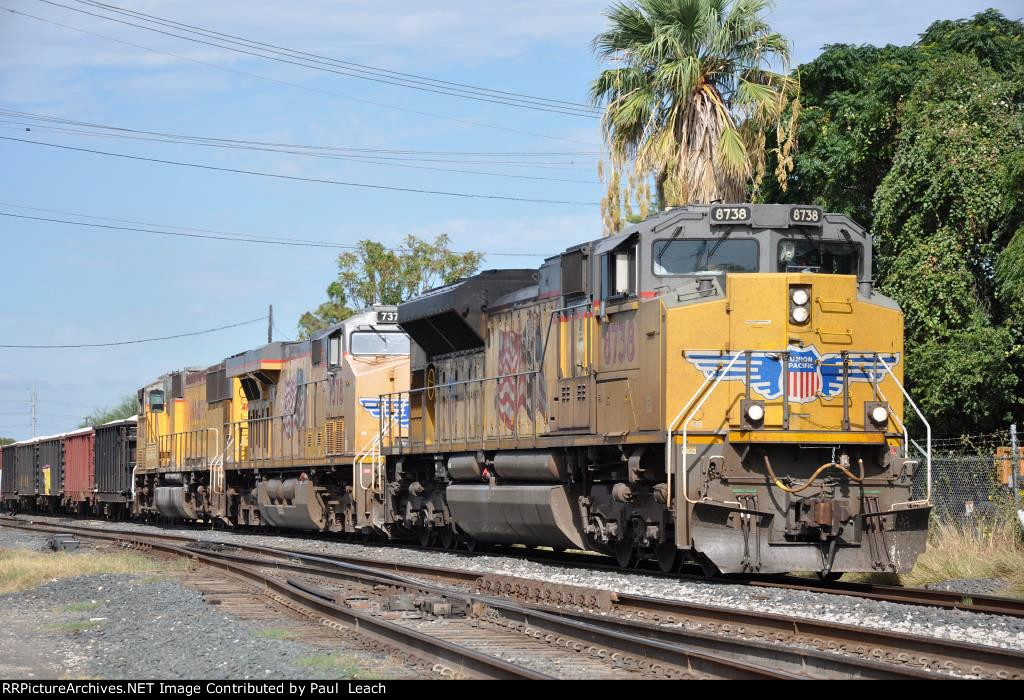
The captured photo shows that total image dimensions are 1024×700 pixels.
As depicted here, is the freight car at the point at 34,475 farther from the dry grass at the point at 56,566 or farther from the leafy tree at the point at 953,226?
the leafy tree at the point at 953,226

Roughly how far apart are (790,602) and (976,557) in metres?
4.08

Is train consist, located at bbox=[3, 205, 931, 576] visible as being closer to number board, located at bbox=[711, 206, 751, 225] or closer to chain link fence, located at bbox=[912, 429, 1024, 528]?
number board, located at bbox=[711, 206, 751, 225]

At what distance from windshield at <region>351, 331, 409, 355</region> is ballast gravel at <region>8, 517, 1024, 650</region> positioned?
622cm

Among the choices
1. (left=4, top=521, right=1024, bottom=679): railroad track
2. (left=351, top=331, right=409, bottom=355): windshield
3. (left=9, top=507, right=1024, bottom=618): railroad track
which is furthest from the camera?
(left=351, top=331, right=409, bottom=355): windshield

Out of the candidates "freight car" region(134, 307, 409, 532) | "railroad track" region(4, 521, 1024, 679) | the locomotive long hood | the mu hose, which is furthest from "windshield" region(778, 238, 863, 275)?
"freight car" region(134, 307, 409, 532)

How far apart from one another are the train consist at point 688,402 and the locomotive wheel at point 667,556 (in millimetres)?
22

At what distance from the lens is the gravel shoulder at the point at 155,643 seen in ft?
26.0

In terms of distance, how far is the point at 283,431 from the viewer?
25328 mm

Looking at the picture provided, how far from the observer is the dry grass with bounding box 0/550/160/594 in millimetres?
15156

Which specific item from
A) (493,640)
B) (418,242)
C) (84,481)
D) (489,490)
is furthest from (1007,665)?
(418,242)

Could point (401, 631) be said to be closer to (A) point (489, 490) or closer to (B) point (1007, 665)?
(B) point (1007, 665)

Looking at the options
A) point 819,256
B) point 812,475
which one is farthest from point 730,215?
point 812,475

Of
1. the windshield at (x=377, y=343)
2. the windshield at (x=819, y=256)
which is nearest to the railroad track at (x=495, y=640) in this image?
the windshield at (x=819, y=256)

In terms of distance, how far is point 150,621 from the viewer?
10734mm
